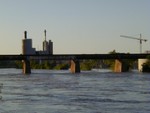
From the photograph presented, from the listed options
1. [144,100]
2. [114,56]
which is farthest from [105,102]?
[114,56]

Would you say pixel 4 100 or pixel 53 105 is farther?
pixel 4 100

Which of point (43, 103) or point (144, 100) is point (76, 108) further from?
point (144, 100)

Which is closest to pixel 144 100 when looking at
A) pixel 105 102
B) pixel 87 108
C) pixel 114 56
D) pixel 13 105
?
pixel 105 102

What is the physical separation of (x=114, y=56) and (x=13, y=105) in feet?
466

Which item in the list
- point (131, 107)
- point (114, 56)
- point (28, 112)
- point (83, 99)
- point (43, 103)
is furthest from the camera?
point (114, 56)

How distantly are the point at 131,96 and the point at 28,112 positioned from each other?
20833mm

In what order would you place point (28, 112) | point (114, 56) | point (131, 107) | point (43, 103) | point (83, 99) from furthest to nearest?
1. point (114, 56)
2. point (83, 99)
3. point (43, 103)
4. point (131, 107)
5. point (28, 112)

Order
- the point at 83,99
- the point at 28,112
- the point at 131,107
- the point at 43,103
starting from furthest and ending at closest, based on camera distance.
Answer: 1. the point at 83,99
2. the point at 43,103
3. the point at 131,107
4. the point at 28,112

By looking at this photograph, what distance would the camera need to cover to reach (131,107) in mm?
55531

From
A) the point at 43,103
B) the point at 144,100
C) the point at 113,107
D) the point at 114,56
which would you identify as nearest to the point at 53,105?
the point at 43,103

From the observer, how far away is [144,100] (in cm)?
6328

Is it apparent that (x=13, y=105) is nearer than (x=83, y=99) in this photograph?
Yes

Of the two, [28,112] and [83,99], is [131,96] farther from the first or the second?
[28,112]

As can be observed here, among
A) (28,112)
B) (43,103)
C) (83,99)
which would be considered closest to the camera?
(28,112)
